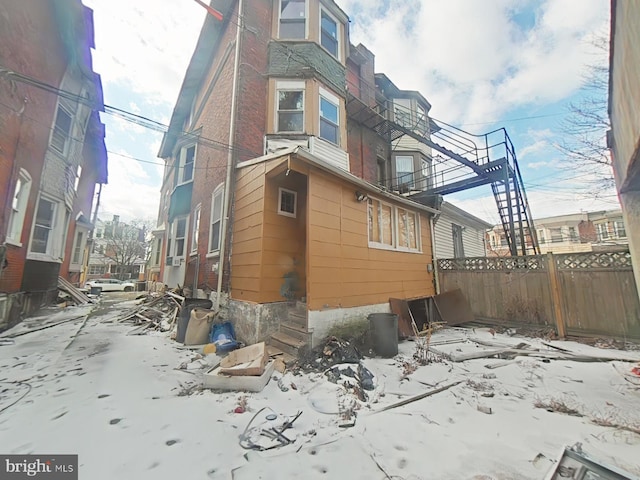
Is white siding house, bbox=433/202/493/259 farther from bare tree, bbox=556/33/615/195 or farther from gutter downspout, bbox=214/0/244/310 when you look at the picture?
gutter downspout, bbox=214/0/244/310

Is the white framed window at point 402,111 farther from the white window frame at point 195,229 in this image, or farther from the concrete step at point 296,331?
the concrete step at point 296,331

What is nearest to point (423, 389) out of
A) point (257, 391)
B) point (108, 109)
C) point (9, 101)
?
point (257, 391)

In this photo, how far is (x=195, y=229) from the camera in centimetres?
921

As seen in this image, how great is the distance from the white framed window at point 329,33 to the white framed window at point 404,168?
5.97 meters

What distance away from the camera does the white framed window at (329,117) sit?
8.05 metres

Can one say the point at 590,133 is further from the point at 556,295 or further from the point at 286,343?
the point at 286,343

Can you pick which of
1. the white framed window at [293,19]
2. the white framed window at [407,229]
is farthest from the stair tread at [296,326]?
the white framed window at [293,19]

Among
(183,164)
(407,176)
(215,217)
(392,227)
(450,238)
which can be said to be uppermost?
(407,176)

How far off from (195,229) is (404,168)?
34.1 ft

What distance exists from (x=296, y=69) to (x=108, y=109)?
5195mm

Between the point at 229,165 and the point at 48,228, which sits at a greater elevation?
the point at 229,165

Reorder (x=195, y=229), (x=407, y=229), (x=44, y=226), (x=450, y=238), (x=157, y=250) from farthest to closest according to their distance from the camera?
(x=157, y=250)
(x=450, y=238)
(x=195, y=229)
(x=44, y=226)
(x=407, y=229)

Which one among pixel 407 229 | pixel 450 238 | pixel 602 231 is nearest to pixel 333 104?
pixel 407 229

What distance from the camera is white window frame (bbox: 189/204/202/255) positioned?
8.69 meters
